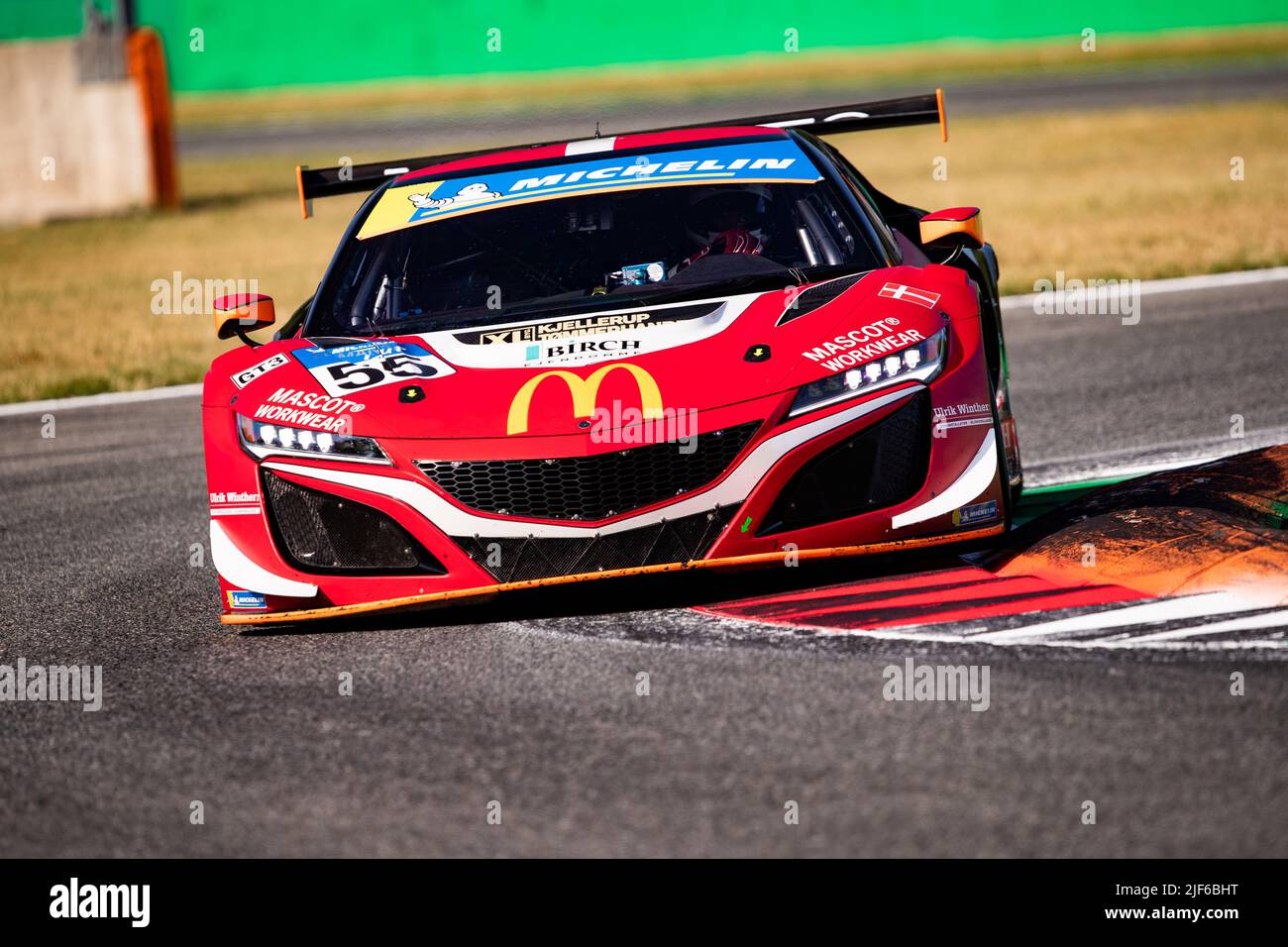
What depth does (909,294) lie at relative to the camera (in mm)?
5305

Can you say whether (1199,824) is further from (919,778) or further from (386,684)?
(386,684)

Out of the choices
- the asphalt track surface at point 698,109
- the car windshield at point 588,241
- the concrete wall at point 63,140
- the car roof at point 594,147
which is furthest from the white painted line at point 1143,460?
the asphalt track surface at point 698,109

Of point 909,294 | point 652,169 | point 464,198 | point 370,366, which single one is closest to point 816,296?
point 909,294

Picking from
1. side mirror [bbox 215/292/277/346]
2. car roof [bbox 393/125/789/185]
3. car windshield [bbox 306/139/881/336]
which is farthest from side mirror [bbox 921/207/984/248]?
side mirror [bbox 215/292/277/346]

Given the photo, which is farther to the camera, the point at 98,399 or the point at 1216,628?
the point at 98,399

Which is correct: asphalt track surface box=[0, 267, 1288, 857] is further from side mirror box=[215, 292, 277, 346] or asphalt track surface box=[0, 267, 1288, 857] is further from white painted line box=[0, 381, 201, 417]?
white painted line box=[0, 381, 201, 417]

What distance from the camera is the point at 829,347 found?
4969mm

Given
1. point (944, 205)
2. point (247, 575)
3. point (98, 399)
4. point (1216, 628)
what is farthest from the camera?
point (944, 205)

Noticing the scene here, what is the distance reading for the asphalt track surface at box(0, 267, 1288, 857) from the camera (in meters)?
3.45

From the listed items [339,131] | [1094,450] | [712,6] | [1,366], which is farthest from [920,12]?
[1094,450]

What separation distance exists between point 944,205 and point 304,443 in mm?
13908

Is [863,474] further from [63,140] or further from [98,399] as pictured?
[63,140]

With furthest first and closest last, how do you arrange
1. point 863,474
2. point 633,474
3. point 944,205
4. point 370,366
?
point 944,205, point 370,366, point 863,474, point 633,474

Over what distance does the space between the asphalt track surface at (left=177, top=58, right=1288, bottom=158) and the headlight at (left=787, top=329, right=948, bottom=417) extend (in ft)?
80.2
